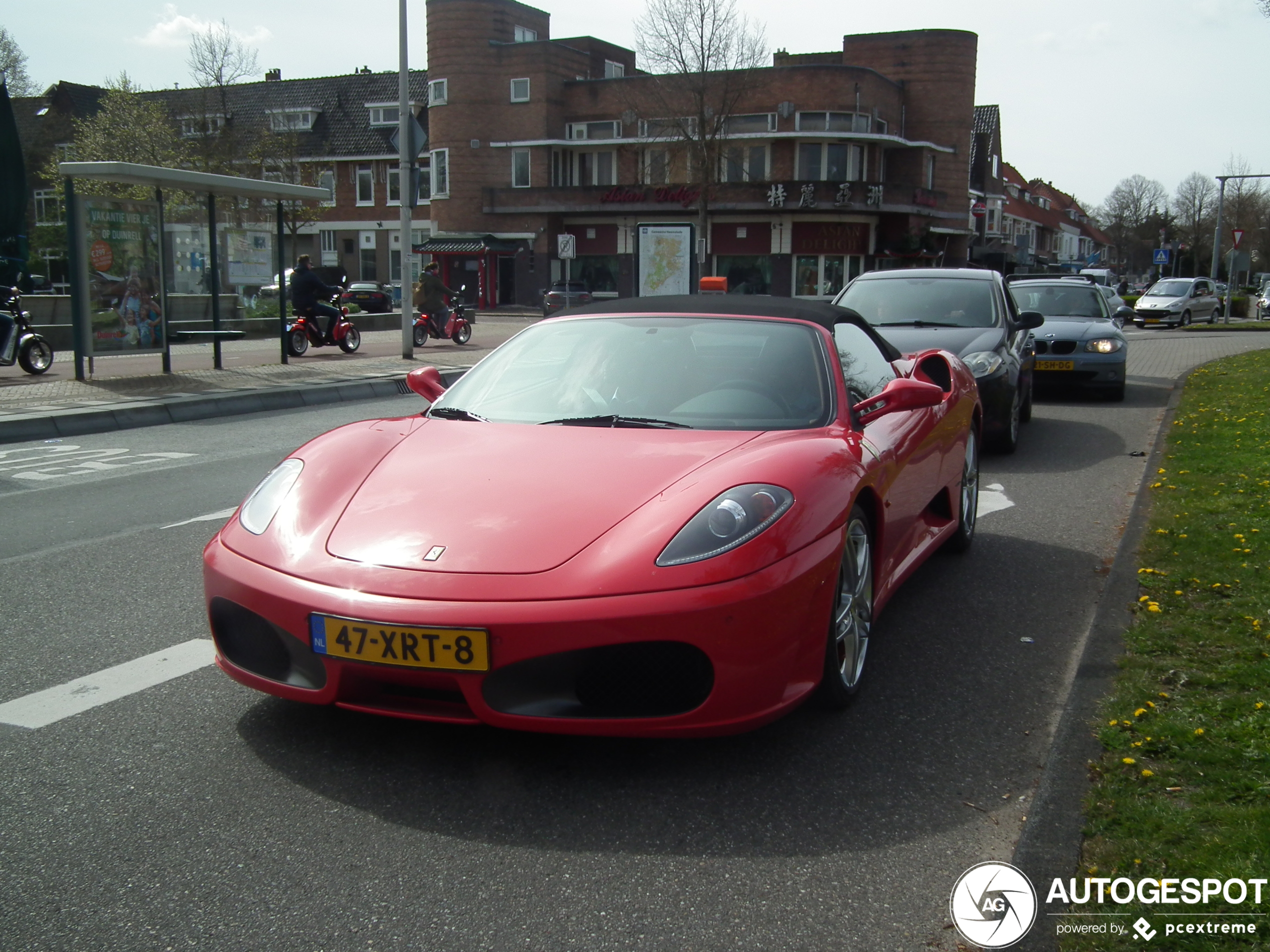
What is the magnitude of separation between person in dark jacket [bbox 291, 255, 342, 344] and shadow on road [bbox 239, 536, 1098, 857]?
17551 mm

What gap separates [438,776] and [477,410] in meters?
1.53

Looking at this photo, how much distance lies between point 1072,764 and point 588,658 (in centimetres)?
132

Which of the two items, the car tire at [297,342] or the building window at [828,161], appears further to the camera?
the building window at [828,161]

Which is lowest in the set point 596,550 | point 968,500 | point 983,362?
point 968,500

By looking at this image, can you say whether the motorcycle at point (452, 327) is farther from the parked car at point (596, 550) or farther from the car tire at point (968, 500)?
the parked car at point (596, 550)

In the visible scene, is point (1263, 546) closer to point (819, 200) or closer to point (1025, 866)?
point (1025, 866)

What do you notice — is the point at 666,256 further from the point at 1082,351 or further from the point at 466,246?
the point at 466,246

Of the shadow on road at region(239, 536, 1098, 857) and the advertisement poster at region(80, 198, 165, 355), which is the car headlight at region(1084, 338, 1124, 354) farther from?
the advertisement poster at region(80, 198, 165, 355)

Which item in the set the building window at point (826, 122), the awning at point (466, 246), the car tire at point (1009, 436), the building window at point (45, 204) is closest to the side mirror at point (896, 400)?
the car tire at point (1009, 436)

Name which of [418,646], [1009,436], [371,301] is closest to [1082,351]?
[1009,436]

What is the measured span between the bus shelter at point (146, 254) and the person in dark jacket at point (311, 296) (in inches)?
96.9

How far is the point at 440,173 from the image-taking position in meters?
57.2

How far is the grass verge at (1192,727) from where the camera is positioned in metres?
2.50

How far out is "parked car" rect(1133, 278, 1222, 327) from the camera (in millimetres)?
39438
